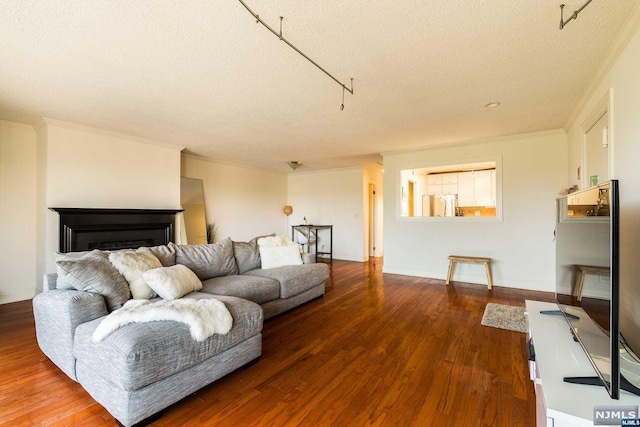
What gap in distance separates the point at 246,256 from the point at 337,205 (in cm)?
404

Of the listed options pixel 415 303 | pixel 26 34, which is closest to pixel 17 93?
pixel 26 34

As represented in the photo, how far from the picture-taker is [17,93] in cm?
291

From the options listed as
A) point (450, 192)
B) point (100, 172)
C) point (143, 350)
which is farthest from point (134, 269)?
point (450, 192)

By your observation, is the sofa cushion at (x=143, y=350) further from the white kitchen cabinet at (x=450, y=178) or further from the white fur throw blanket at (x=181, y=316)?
the white kitchen cabinet at (x=450, y=178)

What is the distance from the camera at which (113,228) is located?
164 inches

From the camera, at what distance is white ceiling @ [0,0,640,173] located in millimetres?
1758

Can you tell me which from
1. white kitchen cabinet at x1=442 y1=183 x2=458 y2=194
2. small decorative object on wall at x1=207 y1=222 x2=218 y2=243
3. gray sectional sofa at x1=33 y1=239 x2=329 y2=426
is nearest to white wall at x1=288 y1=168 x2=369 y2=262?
white kitchen cabinet at x1=442 y1=183 x2=458 y2=194

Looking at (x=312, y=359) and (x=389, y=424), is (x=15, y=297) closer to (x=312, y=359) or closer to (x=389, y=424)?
(x=312, y=359)

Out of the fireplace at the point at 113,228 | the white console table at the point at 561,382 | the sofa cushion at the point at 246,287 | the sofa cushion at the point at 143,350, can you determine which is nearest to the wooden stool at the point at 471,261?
the white console table at the point at 561,382

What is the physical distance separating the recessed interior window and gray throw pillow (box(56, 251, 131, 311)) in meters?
4.90

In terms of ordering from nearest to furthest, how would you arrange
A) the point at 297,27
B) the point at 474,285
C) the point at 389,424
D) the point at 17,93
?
the point at 389,424
the point at 297,27
the point at 17,93
the point at 474,285

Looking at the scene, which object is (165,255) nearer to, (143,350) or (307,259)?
(143,350)

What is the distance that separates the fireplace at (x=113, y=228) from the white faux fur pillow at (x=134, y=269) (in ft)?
6.55

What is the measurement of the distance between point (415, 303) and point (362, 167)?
4.06m
